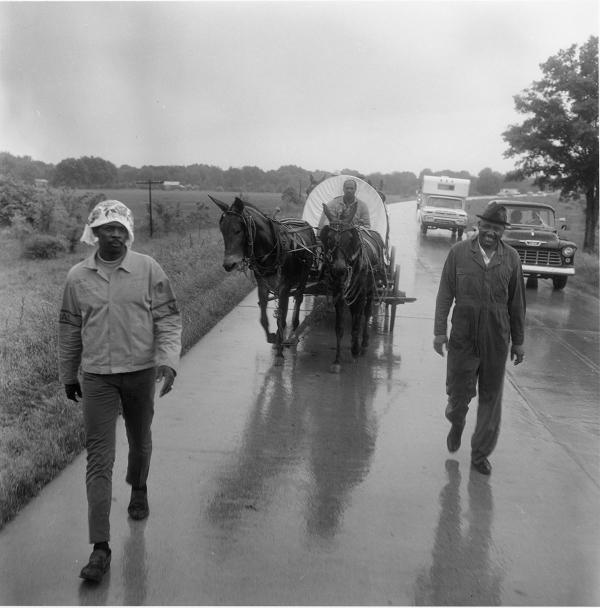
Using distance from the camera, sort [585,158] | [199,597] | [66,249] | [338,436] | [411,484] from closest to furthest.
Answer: [199,597], [411,484], [338,436], [585,158], [66,249]

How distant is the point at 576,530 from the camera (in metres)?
4.26

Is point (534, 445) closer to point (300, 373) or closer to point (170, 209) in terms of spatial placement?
point (300, 373)

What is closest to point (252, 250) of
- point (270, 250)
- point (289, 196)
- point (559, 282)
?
point (270, 250)

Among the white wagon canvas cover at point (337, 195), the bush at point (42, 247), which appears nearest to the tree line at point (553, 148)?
the bush at point (42, 247)

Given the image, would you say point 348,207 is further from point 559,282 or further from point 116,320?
point 559,282

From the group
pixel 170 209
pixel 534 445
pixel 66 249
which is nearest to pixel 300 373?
pixel 534 445

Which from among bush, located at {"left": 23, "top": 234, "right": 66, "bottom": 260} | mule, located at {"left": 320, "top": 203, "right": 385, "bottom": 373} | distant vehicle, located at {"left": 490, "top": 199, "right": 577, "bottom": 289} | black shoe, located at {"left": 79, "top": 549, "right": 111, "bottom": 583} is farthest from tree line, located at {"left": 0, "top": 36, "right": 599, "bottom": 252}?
black shoe, located at {"left": 79, "top": 549, "right": 111, "bottom": 583}

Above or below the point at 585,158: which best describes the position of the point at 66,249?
below

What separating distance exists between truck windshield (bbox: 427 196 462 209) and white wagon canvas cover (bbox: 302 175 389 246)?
709 inches

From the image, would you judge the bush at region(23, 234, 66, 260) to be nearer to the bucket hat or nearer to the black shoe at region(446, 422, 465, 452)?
the black shoe at region(446, 422, 465, 452)

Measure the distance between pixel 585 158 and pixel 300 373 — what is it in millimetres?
18319

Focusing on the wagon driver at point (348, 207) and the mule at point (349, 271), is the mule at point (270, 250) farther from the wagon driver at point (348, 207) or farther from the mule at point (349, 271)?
the wagon driver at point (348, 207)

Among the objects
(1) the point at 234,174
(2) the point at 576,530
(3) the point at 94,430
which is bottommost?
(2) the point at 576,530

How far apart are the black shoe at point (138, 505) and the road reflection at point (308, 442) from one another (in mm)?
422
